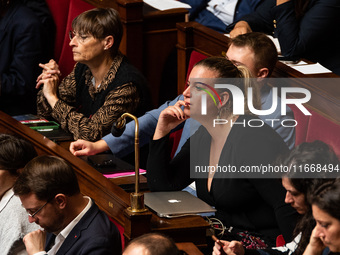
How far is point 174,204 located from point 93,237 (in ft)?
0.79

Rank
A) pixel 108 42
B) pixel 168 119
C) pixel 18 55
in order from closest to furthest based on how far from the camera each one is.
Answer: pixel 168 119 → pixel 108 42 → pixel 18 55

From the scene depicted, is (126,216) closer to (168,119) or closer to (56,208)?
(56,208)

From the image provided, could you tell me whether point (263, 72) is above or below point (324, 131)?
above

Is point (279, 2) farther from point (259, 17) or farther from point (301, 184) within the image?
point (301, 184)

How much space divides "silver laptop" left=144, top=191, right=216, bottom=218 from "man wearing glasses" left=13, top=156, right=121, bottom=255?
0.13 metres

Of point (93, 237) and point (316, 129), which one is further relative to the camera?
point (316, 129)

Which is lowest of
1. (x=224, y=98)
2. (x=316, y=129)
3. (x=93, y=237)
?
(x=93, y=237)

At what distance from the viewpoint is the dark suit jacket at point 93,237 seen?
5.21 feet

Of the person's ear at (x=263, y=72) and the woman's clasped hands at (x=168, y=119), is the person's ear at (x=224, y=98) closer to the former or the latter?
the woman's clasped hands at (x=168, y=119)

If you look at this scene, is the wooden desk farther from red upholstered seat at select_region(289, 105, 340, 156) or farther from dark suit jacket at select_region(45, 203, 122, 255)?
red upholstered seat at select_region(289, 105, 340, 156)

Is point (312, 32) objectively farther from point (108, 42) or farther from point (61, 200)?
point (61, 200)

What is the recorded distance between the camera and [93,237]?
161 cm

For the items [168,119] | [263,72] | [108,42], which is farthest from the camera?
[108,42]

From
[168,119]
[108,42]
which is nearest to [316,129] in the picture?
[168,119]
